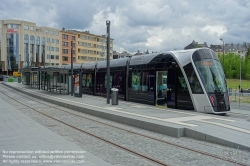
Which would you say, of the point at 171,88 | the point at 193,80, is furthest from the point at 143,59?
the point at 193,80

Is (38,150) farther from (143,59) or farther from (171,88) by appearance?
(143,59)

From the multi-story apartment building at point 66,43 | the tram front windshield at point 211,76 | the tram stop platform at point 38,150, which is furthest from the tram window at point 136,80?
the multi-story apartment building at point 66,43

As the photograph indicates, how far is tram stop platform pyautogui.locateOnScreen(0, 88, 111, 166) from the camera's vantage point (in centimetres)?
662

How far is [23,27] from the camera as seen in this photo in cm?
10206

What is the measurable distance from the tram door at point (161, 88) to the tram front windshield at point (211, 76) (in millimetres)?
2475

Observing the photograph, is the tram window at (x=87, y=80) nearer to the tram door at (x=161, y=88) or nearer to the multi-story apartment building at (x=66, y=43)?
the tram door at (x=161, y=88)

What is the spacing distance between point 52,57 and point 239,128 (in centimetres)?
10392

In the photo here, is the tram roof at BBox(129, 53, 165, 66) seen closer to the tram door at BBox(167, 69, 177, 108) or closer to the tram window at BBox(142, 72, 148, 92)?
the tram window at BBox(142, 72, 148, 92)

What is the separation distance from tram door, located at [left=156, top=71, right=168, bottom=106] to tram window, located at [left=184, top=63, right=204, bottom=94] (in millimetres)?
1903

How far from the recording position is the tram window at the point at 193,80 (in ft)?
50.5

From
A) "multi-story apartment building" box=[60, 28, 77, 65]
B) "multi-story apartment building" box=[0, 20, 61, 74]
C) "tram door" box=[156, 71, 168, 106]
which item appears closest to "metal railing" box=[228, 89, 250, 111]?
"tram door" box=[156, 71, 168, 106]

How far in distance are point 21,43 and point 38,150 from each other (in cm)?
10087

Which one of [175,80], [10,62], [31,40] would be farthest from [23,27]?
[175,80]

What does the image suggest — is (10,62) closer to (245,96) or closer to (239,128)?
(245,96)
